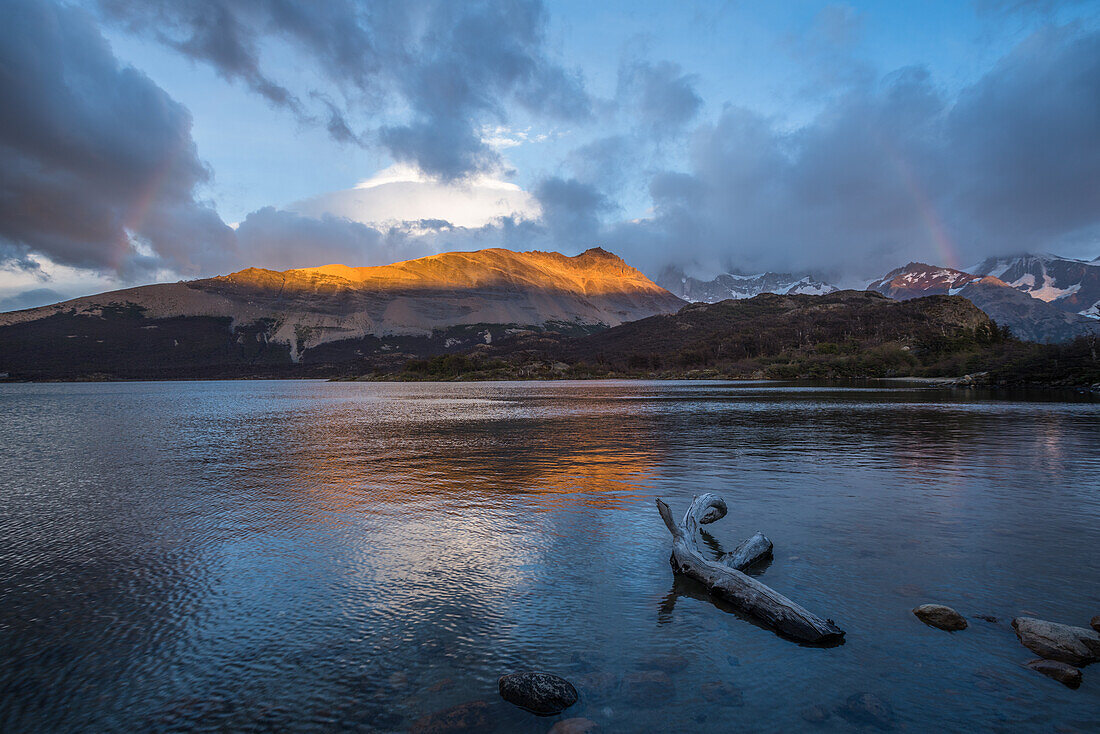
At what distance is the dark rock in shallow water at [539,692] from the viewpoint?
8.98 m

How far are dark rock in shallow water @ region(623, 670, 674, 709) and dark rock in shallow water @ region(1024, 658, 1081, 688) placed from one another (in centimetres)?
659

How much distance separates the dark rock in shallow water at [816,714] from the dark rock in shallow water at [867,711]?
0.76 ft

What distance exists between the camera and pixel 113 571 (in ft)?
50.9

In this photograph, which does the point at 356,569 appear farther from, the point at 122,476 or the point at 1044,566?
the point at 122,476

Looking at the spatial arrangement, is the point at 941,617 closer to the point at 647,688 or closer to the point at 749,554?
the point at 749,554

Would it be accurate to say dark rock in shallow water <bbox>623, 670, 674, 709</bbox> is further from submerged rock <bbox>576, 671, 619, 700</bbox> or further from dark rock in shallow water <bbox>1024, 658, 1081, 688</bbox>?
dark rock in shallow water <bbox>1024, 658, 1081, 688</bbox>

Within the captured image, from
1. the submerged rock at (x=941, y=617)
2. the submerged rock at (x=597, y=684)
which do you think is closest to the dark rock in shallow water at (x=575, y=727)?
the submerged rock at (x=597, y=684)

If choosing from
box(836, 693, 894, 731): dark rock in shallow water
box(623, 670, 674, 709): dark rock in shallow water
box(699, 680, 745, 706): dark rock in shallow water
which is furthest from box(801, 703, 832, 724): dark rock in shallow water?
box(623, 670, 674, 709): dark rock in shallow water

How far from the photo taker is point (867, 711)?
28.9ft

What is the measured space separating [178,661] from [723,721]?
10141 millimetres

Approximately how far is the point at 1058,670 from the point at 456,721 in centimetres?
1043

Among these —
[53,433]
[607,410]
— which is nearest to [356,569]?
[53,433]

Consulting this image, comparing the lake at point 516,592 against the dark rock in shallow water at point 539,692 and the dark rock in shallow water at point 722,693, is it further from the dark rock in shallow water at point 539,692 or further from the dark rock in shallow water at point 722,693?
the dark rock in shallow water at point 539,692

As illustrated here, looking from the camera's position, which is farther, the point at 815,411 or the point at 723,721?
the point at 815,411
